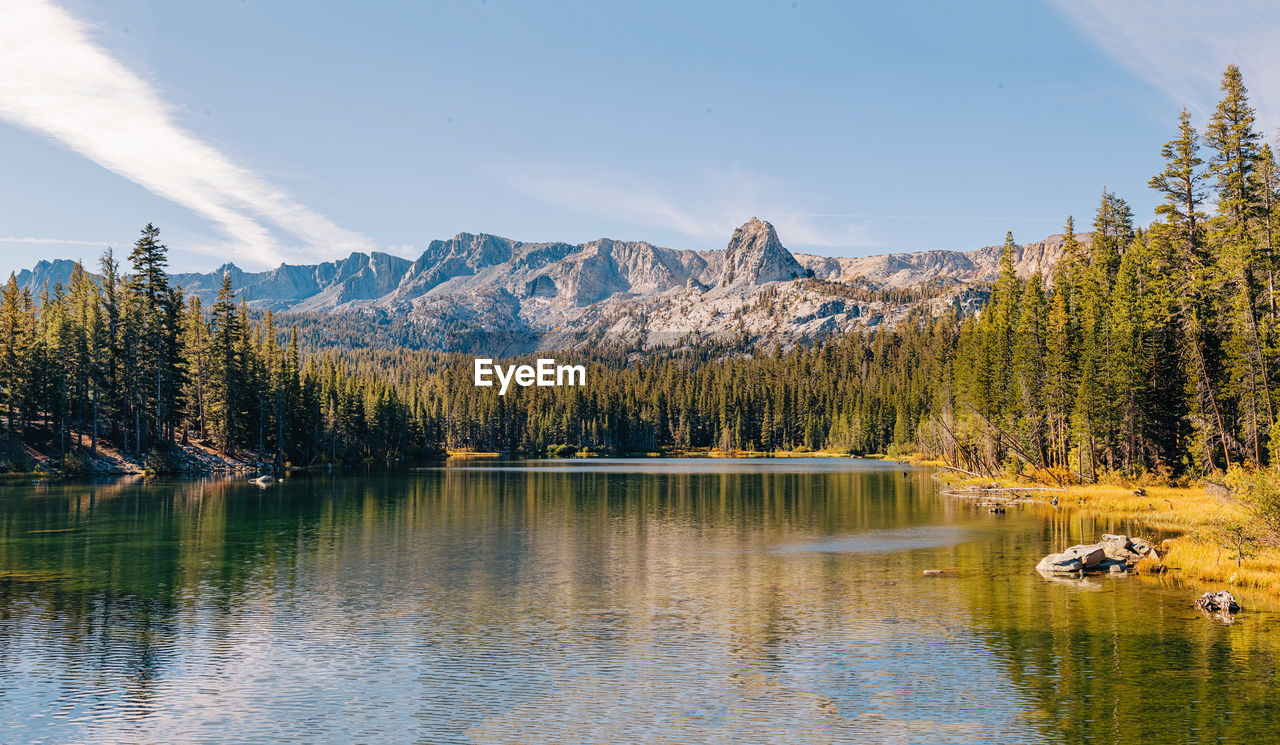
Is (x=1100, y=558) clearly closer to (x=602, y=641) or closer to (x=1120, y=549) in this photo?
(x=1120, y=549)

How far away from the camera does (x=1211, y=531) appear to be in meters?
45.0

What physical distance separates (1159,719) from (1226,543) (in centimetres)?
2303

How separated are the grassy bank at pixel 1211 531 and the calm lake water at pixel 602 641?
268cm

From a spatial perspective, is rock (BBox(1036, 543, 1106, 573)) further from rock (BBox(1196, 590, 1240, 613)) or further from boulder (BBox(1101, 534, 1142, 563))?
rock (BBox(1196, 590, 1240, 613))

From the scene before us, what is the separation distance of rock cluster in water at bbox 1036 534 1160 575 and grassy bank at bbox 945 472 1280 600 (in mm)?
976

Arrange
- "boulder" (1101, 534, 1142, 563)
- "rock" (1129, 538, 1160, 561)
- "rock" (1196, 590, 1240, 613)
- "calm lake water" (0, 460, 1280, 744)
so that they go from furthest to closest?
"boulder" (1101, 534, 1142, 563)
"rock" (1129, 538, 1160, 561)
"rock" (1196, 590, 1240, 613)
"calm lake water" (0, 460, 1280, 744)

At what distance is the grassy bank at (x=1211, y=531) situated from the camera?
A: 3716 cm

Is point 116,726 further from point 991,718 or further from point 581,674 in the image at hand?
point 991,718

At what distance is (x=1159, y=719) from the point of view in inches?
827

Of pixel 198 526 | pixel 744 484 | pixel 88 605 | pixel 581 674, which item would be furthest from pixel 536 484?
pixel 581 674

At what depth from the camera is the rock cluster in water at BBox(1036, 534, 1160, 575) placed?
4134 centimetres

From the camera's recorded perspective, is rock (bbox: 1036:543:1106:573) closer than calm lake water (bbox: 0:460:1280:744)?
No

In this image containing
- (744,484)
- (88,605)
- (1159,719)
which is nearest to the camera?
(1159,719)

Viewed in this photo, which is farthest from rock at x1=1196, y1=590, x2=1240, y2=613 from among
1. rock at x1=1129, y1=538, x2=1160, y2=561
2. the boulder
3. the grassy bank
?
the boulder
